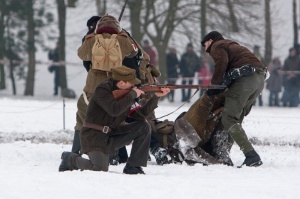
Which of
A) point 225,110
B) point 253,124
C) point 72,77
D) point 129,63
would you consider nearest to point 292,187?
point 225,110

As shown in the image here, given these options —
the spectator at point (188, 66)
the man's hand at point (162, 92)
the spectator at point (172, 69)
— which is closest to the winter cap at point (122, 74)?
the man's hand at point (162, 92)

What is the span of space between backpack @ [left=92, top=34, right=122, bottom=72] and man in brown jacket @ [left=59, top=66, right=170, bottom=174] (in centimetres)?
113

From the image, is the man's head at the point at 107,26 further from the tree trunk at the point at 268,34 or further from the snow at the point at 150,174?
the tree trunk at the point at 268,34

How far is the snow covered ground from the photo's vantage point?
28.5ft

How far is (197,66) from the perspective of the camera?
106 feet

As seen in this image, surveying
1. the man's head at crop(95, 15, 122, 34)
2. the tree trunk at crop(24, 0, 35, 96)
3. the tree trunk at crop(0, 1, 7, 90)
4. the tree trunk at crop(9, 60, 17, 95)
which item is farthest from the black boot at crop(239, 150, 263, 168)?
the tree trunk at crop(9, 60, 17, 95)

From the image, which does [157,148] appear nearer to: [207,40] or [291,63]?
[207,40]

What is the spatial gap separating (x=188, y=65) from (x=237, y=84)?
64.5 ft

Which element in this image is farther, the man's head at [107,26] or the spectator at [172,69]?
the spectator at [172,69]

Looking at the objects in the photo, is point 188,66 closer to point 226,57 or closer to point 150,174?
point 226,57

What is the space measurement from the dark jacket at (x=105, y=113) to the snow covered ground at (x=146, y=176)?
431 millimetres

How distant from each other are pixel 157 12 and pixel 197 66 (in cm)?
261

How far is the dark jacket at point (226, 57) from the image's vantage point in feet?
38.9

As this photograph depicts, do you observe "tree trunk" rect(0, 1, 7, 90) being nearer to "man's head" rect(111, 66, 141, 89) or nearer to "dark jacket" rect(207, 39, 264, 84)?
"dark jacket" rect(207, 39, 264, 84)
